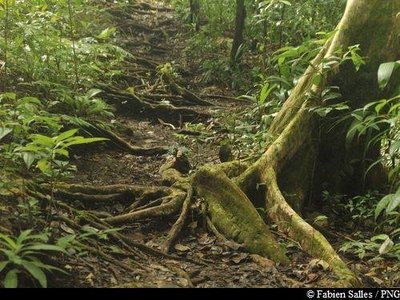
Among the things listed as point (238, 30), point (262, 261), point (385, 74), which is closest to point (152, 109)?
point (238, 30)

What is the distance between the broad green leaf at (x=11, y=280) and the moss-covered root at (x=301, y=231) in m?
2.12

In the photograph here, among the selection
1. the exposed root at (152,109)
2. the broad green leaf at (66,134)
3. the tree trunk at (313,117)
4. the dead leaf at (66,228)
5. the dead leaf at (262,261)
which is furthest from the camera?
the exposed root at (152,109)

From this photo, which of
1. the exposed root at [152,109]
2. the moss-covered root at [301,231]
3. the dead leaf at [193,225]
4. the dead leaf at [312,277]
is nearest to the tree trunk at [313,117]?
the moss-covered root at [301,231]

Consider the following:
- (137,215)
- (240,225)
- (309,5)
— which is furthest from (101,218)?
(309,5)

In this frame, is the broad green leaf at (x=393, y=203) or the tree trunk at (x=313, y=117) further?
the tree trunk at (x=313, y=117)

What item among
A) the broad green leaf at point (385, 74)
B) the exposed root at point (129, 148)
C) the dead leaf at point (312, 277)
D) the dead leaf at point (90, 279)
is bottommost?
the dead leaf at point (312, 277)

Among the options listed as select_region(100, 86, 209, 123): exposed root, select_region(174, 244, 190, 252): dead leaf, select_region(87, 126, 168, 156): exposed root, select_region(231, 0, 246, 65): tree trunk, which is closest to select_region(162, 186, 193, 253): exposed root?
select_region(174, 244, 190, 252): dead leaf

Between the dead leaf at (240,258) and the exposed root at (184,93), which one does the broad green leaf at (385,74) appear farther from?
the exposed root at (184,93)

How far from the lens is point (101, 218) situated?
14.4 ft

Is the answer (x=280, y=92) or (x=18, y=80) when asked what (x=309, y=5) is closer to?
(x=280, y=92)

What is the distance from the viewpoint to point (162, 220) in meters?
4.59

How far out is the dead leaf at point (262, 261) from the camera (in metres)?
3.90

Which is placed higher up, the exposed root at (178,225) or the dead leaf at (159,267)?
the exposed root at (178,225)

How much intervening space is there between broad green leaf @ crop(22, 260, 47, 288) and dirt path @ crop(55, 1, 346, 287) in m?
0.31
